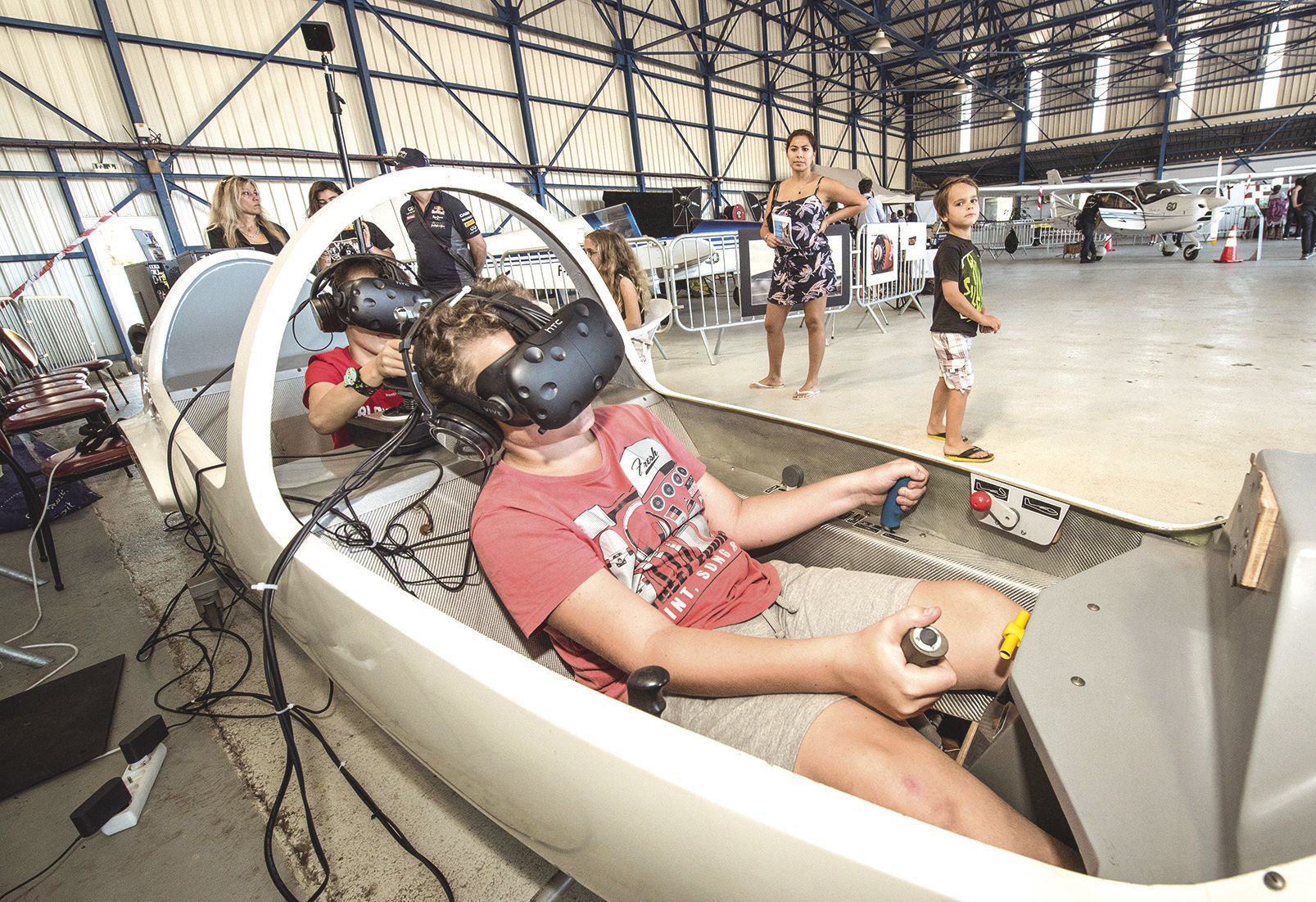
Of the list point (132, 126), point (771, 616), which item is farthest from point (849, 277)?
point (132, 126)

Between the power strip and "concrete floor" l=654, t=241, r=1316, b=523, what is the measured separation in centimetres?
198

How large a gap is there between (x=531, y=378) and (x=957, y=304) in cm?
231

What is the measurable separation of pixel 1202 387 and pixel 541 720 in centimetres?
442

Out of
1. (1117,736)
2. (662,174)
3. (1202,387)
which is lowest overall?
(1202,387)

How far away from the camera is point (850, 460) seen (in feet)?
4.44

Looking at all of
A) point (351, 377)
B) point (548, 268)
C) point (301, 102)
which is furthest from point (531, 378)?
point (301, 102)

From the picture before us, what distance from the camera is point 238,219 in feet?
9.72

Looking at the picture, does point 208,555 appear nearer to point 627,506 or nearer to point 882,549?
point 627,506

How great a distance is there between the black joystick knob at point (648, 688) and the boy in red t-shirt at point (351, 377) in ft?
2.68

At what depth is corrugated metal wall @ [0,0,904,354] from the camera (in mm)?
7152

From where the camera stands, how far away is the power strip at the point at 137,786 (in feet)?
4.16

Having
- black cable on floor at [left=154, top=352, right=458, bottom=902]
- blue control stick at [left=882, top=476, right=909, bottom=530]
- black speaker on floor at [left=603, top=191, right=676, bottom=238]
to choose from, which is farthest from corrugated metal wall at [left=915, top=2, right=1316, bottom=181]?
black cable on floor at [left=154, top=352, right=458, bottom=902]

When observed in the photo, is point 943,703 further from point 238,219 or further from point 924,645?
point 238,219

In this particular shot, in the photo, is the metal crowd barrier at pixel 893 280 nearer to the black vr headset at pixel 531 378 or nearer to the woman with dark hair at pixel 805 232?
the woman with dark hair at pixel 805 232
